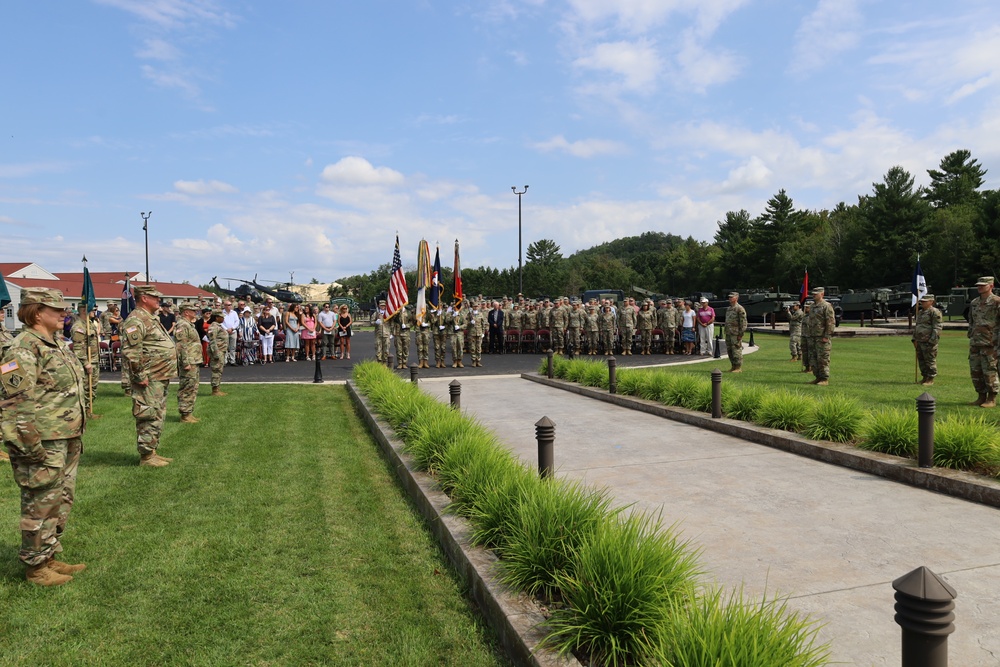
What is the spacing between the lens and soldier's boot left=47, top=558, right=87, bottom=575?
459 centimetres

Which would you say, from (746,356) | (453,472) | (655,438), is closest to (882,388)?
(655,438)

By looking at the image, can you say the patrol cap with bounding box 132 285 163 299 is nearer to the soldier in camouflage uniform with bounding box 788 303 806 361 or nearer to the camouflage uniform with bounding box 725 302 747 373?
the camouflage uniform with bounding box 725 302 747 373

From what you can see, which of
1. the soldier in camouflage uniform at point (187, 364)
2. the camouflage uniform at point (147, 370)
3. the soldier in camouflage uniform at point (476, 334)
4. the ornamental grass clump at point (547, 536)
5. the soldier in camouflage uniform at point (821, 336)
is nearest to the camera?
the ornamental grass clump at point (547, 536)

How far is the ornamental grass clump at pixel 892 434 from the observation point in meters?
7.21

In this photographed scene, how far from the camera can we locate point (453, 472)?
5.92m

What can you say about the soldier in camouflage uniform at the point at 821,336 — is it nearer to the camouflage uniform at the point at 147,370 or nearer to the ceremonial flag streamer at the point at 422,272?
the ceremonial flag streamer at the point at 422,272

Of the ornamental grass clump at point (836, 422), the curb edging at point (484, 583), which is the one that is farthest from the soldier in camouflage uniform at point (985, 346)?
the curb edging at point (484, 583)

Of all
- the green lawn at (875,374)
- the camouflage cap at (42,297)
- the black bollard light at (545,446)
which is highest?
the camouflage cap at (42,297)

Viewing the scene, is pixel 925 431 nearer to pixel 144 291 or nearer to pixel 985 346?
pixel 985 346

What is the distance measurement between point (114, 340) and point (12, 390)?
16.2 m

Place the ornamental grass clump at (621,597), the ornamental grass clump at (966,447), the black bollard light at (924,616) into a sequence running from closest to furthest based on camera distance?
the black bollard light at (924,616) → the ornamental grass clump at (621,597) → the ornamental grass clump at (966,447)

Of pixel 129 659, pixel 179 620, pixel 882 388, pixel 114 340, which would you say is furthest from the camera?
pixel 114 340

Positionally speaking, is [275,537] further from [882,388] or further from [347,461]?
[882,388]

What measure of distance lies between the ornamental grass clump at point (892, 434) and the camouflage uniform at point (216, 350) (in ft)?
38.4
